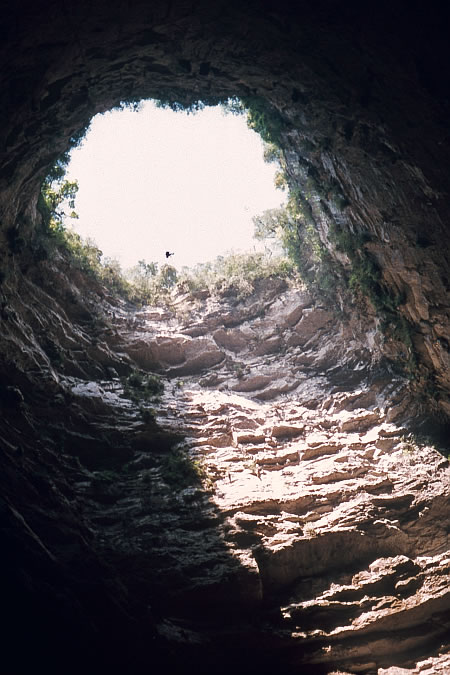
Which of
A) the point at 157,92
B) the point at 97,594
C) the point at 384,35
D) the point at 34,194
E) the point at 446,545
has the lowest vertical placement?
the point at 446,545

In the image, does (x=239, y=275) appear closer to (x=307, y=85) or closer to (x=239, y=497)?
(x=307, y=85)

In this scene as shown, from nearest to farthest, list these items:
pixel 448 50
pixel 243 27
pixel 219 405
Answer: pixel 448 50 → pixel 243 27 → pixel 219 405

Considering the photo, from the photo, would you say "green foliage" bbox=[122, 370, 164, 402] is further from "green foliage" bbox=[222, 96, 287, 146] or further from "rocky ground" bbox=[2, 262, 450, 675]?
"green foliage" bbox=[222, 96, 287, 146]

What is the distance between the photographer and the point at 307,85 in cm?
1067

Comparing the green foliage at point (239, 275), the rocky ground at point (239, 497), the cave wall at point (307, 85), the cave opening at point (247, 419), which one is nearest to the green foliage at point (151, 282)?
the green foliage at point (239, 275)

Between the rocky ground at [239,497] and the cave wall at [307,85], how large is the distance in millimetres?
3913

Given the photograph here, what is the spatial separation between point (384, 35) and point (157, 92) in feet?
A: 25.3

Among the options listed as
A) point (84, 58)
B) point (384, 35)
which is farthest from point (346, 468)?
point (84, 58)

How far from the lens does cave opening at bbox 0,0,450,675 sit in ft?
26.3

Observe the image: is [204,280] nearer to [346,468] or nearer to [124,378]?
[124,378]

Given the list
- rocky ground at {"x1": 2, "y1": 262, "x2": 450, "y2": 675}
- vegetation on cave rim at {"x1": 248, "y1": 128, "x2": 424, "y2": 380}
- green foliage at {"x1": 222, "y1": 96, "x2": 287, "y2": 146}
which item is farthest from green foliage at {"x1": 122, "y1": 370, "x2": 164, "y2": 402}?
green foliage at {"x1": 222, "y1": 96, "x2": 287, "y2": 146}

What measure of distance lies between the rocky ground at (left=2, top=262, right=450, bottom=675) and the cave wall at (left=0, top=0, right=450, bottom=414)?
3.91 metres

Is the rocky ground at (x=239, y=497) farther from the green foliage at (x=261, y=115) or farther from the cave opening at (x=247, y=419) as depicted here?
the green foliage at (x=261, y=115)

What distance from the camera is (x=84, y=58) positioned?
31.3ft
